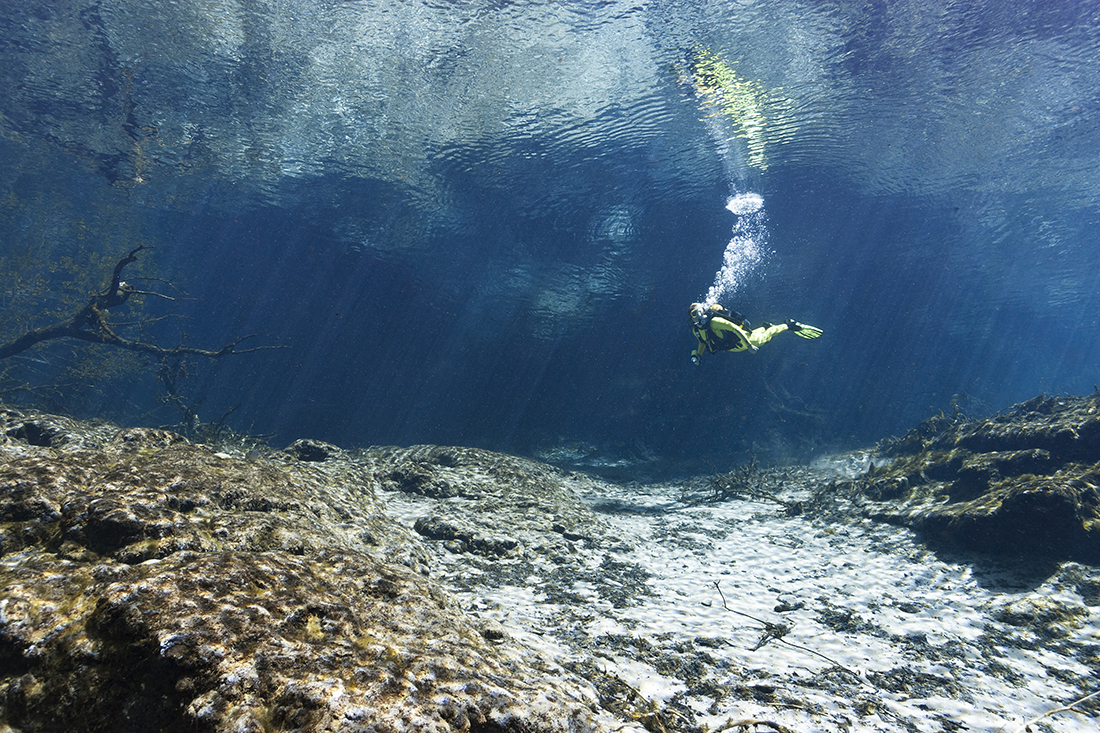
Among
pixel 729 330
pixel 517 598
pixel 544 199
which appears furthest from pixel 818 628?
pixel 544 199

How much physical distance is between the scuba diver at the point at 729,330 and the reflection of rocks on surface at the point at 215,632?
8.00m

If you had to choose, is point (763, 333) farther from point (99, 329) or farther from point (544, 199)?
point (99, 329)

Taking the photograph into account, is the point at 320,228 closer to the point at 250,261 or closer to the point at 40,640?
the point at 250,261

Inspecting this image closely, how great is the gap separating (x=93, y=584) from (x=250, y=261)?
3665cm

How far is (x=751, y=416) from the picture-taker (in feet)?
83.1

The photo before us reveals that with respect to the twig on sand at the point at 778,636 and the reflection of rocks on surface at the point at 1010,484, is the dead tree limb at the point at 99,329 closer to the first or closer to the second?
the twig on sand at the point at 778,636

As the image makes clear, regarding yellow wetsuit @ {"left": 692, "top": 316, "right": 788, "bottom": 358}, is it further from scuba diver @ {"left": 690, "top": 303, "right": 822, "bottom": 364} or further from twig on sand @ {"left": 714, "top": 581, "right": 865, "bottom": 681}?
twig on sand @ {"left": 714, "top": 581, "right": 865, "bottom": 681}

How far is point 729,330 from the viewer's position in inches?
371

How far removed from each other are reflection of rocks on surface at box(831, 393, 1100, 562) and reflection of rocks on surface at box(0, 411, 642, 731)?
7.25m

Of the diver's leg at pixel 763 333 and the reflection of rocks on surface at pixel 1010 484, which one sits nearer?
the reflection of rocks on surface at pixel 1010 484

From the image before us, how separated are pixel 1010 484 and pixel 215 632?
419 inches

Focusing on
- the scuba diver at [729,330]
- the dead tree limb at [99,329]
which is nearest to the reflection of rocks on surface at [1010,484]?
the scuba diver at [729,330]

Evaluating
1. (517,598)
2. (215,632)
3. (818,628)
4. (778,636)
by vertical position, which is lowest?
(517,598)

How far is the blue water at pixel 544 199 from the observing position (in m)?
12.9
